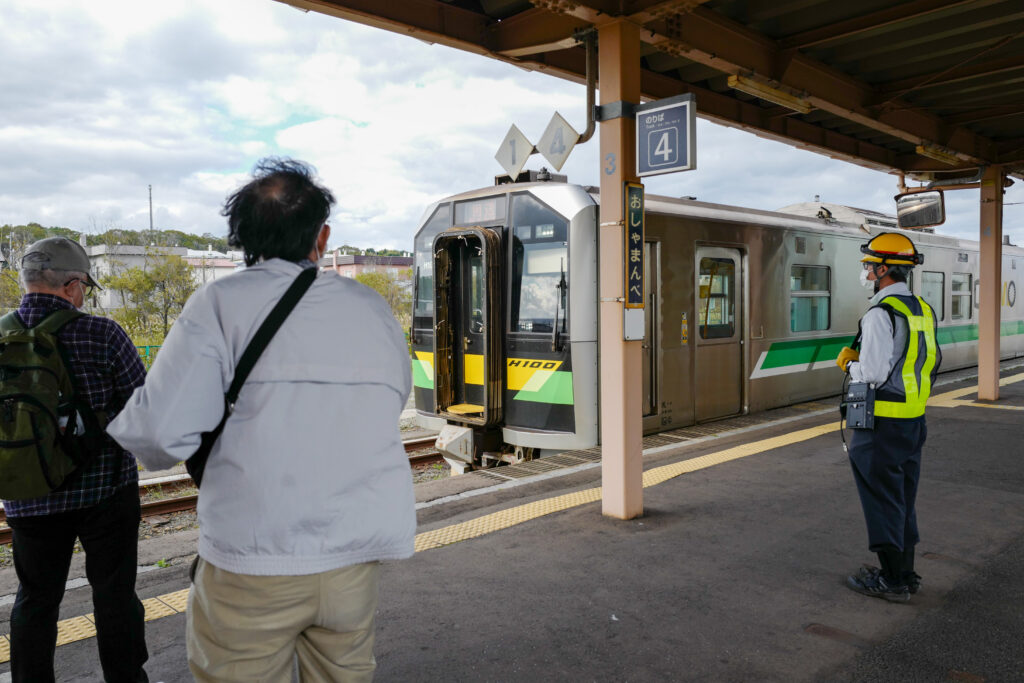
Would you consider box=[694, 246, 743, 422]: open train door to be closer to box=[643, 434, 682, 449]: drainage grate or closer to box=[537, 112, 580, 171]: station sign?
box=[643, 434, 682, 449]: drainage grate

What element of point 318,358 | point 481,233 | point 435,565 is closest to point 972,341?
point 481,233

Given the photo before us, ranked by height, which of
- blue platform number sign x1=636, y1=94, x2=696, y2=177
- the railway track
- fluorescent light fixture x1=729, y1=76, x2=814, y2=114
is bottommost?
the railway track

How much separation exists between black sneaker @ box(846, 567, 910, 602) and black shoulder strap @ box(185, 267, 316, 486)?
3.28 m

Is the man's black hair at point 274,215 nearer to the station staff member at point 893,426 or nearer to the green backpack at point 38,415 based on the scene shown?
the green backpack at point 38,415

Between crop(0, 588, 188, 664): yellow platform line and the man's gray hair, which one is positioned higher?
the man's gray hair

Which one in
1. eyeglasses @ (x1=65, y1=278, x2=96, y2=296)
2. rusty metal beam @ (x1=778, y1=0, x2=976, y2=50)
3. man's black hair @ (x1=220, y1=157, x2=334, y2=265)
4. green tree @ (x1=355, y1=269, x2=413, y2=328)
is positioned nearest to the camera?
man's black hair @ (x1=220, y1=157, x2=334, y2=265)

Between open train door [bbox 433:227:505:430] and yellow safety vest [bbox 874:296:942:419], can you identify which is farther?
open train door [bbox 433:227:505:430]

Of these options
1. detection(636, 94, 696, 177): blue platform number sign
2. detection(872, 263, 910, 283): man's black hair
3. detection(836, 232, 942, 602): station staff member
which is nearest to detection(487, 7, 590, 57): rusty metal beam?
detection(636, 94, 696, 177): blue platform number sign

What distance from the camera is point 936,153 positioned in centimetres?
884

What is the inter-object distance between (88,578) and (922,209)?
406 inches

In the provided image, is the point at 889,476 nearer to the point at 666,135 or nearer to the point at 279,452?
the point at 666,135

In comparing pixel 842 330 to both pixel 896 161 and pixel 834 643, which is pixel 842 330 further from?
pixel 834 643

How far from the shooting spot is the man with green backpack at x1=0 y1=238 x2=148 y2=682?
2.44 meters

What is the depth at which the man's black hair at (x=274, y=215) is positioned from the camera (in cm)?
182
